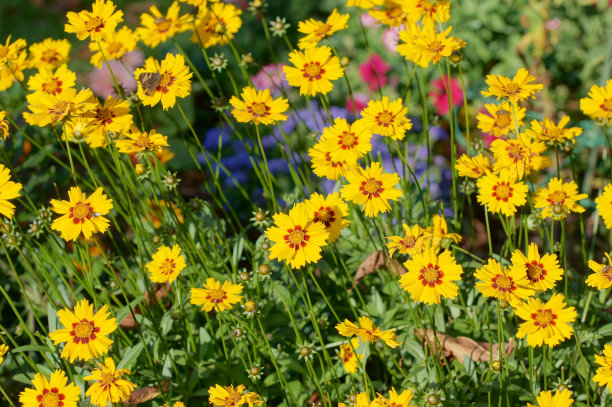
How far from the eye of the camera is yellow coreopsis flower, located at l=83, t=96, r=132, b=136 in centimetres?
175

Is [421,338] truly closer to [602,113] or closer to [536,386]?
[536,386]

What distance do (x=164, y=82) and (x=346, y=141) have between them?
1.80 feet

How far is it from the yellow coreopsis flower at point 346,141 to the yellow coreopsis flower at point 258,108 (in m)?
0.15

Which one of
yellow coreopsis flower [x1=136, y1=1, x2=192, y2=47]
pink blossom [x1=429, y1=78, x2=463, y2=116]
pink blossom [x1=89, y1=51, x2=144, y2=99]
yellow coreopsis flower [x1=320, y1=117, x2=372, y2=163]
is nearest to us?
yellow coreopsis flower [x1=320, y1=117, x2=372, y2=163]

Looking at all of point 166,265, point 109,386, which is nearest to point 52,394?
point 109,386

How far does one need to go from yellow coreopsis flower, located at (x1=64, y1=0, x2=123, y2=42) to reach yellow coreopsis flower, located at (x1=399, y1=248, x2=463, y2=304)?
1097 millimetres

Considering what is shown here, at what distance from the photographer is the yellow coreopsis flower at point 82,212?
164 cm

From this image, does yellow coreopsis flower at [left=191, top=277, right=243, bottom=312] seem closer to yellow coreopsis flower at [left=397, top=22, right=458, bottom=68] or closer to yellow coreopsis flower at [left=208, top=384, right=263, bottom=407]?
yellow coreopsis flower at [left=208, top=384, right=263, bottom=407]

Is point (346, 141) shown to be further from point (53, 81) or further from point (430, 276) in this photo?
point (53, 81)

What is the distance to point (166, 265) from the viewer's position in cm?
186

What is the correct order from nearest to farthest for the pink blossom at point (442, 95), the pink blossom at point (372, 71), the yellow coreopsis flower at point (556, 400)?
the yellow coreopsis flower at point (556, 400)
the pink blossom at point (442, 95)
the pink blossom at point (372, 71)

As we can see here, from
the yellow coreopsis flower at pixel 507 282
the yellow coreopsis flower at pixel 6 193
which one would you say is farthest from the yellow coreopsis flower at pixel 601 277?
the yellow coreopsis flower at pixel 6 193

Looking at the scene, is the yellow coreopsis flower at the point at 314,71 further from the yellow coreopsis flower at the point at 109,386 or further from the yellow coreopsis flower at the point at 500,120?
the yellow coreopsis flower at the point at 109,386

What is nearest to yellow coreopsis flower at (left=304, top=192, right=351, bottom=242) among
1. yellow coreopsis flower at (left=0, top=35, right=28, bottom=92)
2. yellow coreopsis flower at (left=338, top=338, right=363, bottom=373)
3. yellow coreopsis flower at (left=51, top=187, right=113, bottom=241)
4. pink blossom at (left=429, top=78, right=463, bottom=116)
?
yellow coreopsis flower at (left=338, top=338, right=363, bottom=373)
